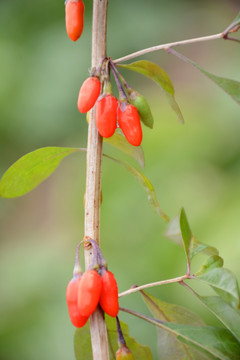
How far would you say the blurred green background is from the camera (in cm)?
170

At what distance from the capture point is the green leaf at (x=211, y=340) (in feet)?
1.73

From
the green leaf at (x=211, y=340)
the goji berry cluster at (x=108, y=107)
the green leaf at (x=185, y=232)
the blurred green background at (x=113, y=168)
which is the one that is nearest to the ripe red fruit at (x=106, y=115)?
the goji berry cluster at (x=108, y=107)

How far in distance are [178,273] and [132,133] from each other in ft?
3.81

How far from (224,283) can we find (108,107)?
21cm

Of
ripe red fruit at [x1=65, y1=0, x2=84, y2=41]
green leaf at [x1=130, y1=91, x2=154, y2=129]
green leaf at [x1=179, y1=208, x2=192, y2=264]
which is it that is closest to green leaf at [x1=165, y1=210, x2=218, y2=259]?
green leaf at [x1=179, y1=208, x2=192, y2=264]

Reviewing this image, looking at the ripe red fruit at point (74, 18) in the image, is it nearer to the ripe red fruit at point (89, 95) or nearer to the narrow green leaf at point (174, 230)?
the ripe red fruit at point (89, 95)

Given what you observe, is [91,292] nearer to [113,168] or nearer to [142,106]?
[142,106]

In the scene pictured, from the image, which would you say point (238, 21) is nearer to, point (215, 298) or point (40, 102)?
point (215, 298)

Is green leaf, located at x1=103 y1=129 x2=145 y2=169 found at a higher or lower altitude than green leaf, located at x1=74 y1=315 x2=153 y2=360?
higher

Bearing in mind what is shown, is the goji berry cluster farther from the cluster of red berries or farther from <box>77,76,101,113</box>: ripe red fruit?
the cluster of red berries

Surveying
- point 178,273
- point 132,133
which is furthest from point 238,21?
point 178,273

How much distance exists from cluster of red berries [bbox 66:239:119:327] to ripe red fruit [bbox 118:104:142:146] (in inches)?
4.6

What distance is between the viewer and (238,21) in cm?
52

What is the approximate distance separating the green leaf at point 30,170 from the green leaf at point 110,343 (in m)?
0.18
